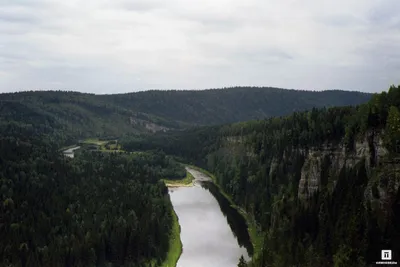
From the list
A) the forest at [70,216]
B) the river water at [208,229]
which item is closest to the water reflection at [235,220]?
the river water at [208,229]

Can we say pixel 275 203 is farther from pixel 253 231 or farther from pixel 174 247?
pixel 174 247

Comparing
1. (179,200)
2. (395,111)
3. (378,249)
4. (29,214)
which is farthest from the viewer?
(179,200)

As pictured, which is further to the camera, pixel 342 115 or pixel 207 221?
pixel 207 221

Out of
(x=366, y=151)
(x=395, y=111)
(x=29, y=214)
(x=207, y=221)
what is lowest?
(x=207, y=221)

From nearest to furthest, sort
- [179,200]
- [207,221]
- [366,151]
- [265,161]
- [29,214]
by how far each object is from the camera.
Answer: [366,151]
[29,214]
[207,221]
[265,161]
[179,200]

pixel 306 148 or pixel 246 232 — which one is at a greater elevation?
pixel 306 148

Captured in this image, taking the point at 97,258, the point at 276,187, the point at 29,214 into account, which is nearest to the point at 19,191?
the point at 29,214

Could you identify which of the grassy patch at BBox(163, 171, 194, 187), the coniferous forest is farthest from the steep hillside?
the grassy patch at BBox(163, 171, 194, 187)

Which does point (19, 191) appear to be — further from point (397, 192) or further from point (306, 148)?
point (397, 192)
